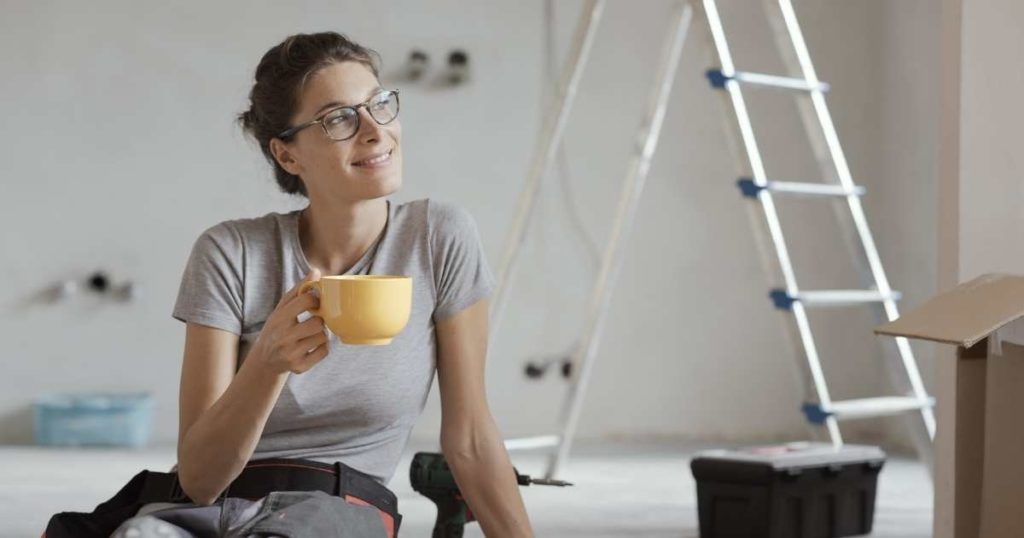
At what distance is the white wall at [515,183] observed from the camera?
205 inches

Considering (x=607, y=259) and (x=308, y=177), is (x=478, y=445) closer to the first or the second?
(x=308, y=177)

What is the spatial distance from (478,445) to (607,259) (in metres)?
2.18

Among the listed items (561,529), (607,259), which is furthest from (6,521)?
(607,259)

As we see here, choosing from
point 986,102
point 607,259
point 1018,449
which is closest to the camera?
point 1018,449

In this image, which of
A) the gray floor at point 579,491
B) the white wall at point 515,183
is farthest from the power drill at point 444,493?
the white wall at point 515,183

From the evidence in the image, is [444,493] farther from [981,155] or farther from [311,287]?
[981,155]

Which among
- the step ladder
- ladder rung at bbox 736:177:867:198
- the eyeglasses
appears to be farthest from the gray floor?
the eyeglasses

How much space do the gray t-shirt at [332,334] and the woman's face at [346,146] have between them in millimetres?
107

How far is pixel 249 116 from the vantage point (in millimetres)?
2053

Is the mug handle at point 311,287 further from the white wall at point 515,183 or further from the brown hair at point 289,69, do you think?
the white wall at point 515,183

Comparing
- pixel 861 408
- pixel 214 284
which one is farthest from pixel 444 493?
pixel 861 408

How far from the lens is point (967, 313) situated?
6.56ft

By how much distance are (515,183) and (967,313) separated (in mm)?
3496

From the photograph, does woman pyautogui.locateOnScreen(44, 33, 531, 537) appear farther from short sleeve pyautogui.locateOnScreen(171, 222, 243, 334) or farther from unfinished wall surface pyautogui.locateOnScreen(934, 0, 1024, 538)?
unfinished wall surface pyautogui.locateOnScreen(934, 0, 1024, 538)
